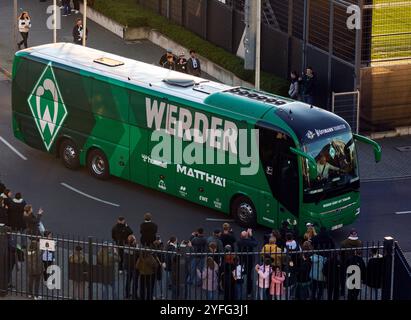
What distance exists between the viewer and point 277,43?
41875 mm

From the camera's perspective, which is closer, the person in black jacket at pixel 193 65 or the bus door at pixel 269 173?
the bus door at pixel 269 173

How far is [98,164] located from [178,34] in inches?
483

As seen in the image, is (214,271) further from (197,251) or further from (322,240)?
(322,240)

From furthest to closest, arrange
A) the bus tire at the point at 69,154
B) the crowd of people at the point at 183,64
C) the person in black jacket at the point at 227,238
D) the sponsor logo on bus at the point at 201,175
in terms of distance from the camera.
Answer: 1. the crowd of people at the point at 183,64
2. the bus tire at the point at 69,154
3. the sponsor logo on bus at the point at 201,175
4. the person in black jacket at the point at 227,238

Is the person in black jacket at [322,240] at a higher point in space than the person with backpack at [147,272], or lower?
higher

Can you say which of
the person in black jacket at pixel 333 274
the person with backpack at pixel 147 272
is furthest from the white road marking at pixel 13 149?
the person in black jacket at pixel 333 274

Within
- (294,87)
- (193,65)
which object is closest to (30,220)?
(294,87)

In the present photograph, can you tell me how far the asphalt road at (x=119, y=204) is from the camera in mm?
32062

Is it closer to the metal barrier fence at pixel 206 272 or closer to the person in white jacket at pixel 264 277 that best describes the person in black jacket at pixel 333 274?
the metal barrier fence at pixel 206 272

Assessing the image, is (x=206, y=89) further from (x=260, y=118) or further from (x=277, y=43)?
(x=277, y=43)

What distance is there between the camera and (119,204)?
33.8m

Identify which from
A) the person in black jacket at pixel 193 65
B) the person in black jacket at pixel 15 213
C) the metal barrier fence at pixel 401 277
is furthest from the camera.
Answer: the person in black jacket at pixel 193 65

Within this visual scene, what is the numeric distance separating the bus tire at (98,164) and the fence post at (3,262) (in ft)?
29.3

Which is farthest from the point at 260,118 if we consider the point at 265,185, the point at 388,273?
the point at 388,273
